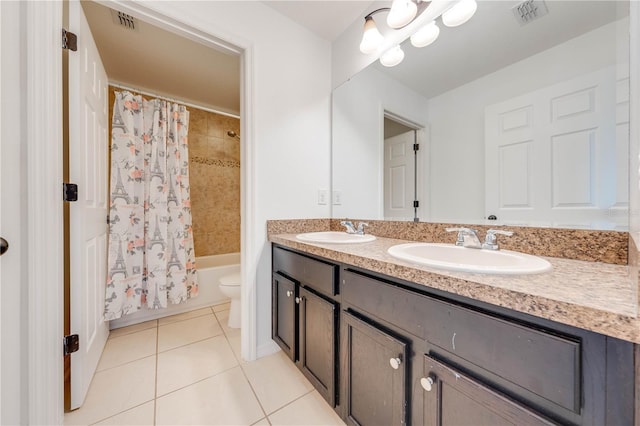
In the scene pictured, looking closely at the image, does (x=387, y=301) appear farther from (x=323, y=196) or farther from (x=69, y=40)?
(x=69, y=40)

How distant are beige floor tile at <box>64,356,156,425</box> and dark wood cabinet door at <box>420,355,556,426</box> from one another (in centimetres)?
133

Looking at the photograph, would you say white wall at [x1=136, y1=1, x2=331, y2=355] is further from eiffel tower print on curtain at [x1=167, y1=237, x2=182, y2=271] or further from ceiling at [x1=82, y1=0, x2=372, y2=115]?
eiffel tower print on curtain at [x1=167, y1=237, x2=182, y2=271]

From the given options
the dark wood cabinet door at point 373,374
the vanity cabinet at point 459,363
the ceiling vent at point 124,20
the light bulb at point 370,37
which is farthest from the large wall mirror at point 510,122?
the ceiling vent at point 124,20

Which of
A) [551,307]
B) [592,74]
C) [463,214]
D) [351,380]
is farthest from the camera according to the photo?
[463,214]

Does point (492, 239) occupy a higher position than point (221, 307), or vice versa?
point (492, 239)

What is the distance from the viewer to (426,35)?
1.21 metres

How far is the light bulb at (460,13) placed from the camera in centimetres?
105

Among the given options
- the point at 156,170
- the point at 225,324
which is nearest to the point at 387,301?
the point at 225,324

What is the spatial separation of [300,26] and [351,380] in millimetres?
2101

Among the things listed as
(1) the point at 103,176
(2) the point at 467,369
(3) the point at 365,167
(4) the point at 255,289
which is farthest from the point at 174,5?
(2) the point at 467,369

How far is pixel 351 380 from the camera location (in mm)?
910

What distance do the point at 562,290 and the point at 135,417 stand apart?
1635 millimetres

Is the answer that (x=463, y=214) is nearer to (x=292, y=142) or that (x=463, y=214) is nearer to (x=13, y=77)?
(x=292, y=142)

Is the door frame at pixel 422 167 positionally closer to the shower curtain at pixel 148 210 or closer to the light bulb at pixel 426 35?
the light bulb at pixel 426 35
